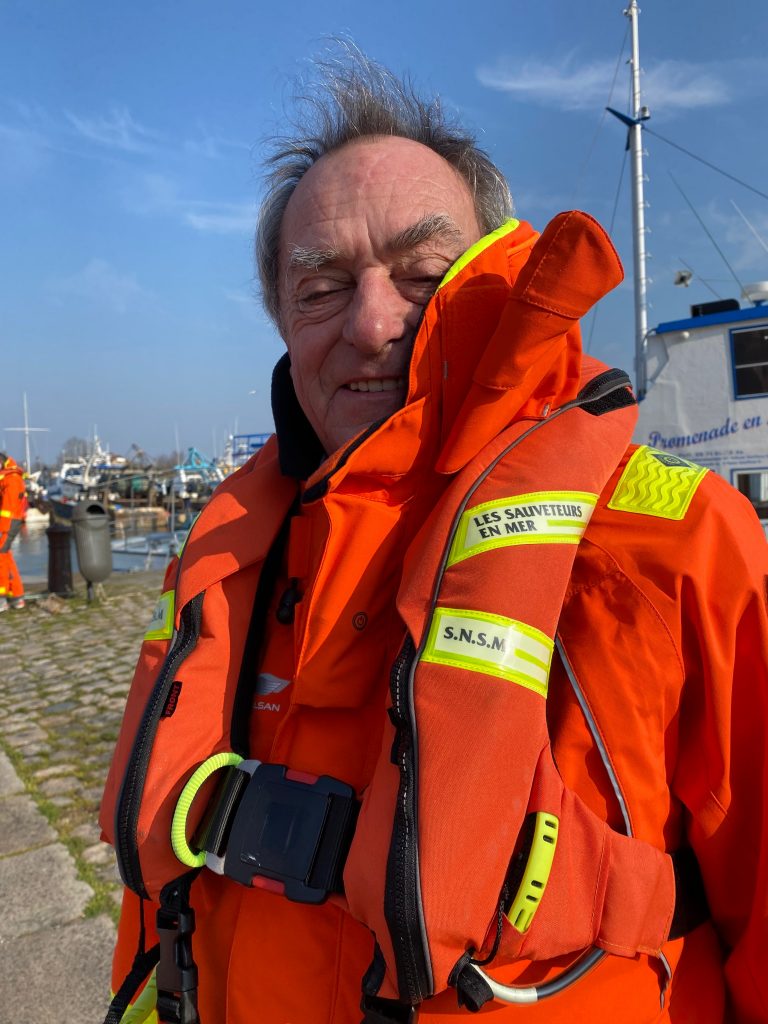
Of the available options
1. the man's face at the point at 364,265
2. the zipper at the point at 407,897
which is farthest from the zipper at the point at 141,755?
the zipper at the point at 407,897

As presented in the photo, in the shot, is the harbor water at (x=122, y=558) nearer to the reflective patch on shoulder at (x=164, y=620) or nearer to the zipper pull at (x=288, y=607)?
the reflective patch on shoulder at (x=164, y=620)

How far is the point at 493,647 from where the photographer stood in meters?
1.07

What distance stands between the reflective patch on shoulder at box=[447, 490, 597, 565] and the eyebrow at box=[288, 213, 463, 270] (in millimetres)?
694

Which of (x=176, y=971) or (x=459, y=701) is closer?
(x=459, y=701)

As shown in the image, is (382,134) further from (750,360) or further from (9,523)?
(9,523)

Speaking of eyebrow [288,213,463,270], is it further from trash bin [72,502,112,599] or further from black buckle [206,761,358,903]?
trash bin [72,502,112,599]

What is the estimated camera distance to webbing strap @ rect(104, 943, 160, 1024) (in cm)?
154

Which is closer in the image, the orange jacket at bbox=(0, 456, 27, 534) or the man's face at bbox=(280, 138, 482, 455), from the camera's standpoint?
the man's face at bbox=(280, 138, 482, 455)

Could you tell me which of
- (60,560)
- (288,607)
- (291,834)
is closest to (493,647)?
(291,834)

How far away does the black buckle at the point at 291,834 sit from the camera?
1249mm

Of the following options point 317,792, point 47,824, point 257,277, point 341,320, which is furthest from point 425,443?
point 47,824

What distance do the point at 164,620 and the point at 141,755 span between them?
0.34m

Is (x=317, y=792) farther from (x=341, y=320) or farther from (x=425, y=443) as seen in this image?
(x=341, y=320)

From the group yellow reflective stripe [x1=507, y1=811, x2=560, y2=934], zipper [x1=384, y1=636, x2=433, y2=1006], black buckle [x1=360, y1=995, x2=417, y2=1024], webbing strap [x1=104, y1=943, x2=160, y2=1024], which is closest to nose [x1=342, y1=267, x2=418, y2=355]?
zipper [x1=384, y1=636, x2=433, y2=1006]
